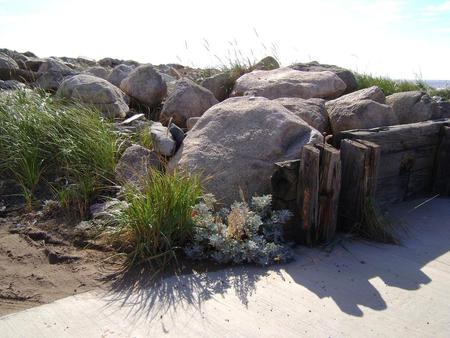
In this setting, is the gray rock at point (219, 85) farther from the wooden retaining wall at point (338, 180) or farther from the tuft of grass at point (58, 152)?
the wooden retaining wall at point (338, 180)

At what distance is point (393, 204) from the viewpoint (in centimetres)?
510

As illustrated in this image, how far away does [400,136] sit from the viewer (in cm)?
494

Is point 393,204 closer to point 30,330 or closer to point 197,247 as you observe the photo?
point 197,247

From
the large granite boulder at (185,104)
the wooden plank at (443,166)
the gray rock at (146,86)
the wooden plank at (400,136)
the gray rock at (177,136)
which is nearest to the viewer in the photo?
the wooden plank at (400,136)

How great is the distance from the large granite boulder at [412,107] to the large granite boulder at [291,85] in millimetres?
1093

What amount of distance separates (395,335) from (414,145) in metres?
2.91

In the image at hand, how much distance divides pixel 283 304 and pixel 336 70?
Result: 6.42 metres

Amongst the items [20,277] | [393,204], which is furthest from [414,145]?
[20,277]

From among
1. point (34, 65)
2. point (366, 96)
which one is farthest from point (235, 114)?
point (34, 65)

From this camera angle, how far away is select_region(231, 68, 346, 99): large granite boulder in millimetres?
6965

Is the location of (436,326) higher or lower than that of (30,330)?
lower

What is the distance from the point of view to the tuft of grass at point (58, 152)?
4809 millimetres

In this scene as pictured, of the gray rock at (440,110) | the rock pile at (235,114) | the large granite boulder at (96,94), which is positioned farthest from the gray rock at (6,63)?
the gray rock at (440,110)

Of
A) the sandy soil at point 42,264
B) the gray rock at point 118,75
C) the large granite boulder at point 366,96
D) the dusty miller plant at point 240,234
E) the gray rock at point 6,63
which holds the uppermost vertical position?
the gray rock at point 6,63
